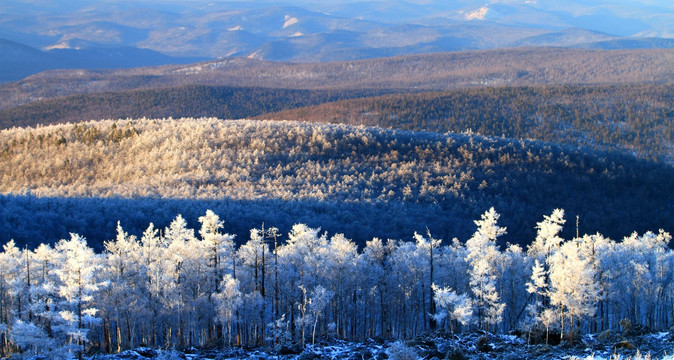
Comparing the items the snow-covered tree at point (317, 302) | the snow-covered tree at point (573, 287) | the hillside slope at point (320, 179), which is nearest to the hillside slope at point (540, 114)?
the hillside slope at point (320, 179)

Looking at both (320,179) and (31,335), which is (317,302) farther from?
(320,179)

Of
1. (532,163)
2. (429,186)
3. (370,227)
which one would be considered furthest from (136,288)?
(532,163)

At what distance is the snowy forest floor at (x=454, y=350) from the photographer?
27391mm

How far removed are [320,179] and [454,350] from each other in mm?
50878

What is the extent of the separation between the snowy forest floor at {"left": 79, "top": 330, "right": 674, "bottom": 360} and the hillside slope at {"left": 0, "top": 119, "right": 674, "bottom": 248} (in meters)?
30.2

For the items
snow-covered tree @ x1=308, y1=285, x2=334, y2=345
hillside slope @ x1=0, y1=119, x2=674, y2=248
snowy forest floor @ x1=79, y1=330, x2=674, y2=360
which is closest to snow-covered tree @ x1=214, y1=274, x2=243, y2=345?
snowy forest floor @ x1=79, y1=330, x2=674, y2=360

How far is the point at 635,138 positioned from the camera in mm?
159125

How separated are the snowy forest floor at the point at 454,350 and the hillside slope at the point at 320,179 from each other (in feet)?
99.2

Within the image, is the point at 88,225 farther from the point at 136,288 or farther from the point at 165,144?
the point at 165,144

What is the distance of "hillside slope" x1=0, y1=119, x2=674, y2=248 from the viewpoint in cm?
6519

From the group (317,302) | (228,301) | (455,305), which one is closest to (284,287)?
(317,302)

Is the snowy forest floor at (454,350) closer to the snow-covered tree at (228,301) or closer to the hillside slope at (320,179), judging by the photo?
the snow-covered tree at (228,301)

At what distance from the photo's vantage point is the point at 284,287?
4072cm

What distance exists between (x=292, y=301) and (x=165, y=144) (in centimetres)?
5109
